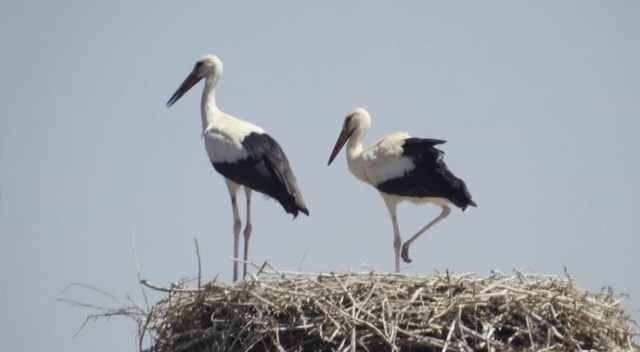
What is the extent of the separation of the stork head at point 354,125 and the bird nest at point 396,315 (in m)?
4.52

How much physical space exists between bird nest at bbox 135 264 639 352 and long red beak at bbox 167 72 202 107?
5197 mm

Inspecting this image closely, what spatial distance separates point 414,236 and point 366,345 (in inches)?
178

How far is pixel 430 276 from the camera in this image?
9.45 meters

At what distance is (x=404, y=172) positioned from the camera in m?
13.0

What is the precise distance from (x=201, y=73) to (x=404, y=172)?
101 inches

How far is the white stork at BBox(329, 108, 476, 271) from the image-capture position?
12.8m

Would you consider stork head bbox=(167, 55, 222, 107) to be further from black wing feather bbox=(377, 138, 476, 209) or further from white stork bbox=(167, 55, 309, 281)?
black wing feather bbox=(377, 138, 476, 209)

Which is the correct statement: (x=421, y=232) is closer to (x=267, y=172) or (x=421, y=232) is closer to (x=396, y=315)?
(x=267, y=172)

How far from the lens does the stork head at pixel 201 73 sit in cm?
1431

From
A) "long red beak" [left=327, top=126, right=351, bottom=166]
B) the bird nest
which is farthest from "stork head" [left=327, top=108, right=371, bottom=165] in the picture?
the bird nest

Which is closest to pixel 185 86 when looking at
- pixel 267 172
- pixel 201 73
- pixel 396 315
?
pixel 201 73

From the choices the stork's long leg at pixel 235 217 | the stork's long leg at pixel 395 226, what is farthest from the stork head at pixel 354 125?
the stork's long leg at pixel 235 217

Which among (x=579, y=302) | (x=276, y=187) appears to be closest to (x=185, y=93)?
(x=276, y=187)

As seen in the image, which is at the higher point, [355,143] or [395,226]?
[355,143]
